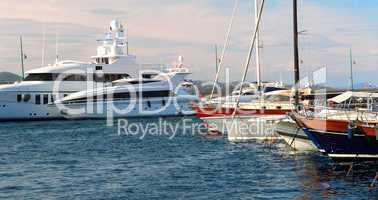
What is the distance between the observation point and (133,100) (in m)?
66.2

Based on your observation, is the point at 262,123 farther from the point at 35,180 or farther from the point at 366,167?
the point at 35,180

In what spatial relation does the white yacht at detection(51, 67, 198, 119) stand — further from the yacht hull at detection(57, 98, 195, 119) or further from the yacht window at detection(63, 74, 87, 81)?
the yacht window at detection(63, 74, 87, 81)

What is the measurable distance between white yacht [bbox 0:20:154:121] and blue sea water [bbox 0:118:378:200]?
23.8 metres

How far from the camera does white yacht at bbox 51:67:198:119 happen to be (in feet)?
210

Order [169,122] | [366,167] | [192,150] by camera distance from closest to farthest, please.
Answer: [366,167], [192,150], [169,122]

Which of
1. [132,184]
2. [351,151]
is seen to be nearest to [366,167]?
[351,151]

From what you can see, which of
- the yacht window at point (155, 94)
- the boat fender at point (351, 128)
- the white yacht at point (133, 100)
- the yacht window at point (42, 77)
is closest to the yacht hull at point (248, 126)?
the boat fender at point (351, 128)

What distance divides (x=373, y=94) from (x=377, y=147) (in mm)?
4356

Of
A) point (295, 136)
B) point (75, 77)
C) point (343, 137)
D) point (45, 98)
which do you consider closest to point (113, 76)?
point (75, 77)

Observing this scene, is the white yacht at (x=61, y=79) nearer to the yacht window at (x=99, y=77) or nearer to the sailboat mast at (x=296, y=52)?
the yacht window at (x=99, y=77)

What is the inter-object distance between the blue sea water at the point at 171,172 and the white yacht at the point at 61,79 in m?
23.8

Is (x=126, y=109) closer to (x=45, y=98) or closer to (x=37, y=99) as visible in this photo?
(x=45, y=98)

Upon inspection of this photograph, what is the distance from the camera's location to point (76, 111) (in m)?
64.1

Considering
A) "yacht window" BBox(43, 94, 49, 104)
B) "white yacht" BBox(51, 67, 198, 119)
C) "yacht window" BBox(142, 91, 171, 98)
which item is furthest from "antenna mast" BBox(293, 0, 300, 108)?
"yacht window" BBox(43, 94, 49, 104)
